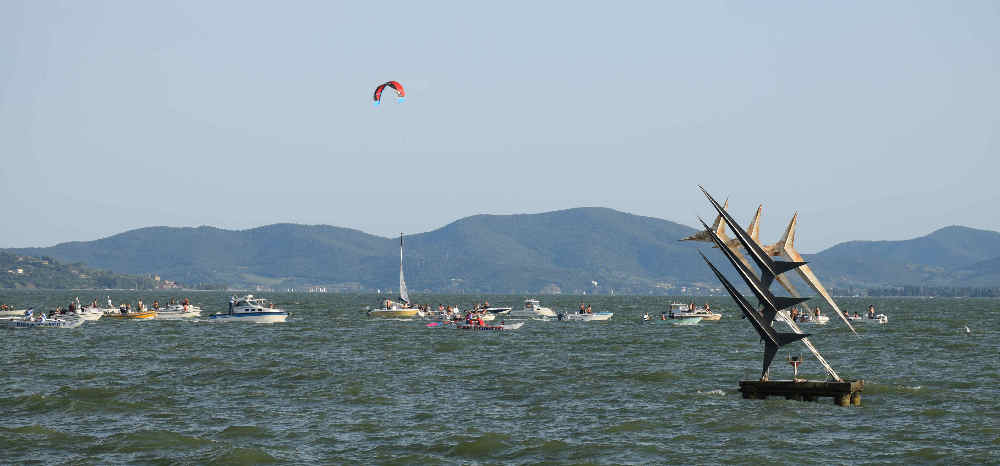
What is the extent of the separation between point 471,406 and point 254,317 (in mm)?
86778

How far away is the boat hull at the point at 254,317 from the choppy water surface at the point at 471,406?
130ft

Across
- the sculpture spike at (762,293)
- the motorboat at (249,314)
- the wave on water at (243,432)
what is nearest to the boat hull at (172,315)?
the motorboat at (249,314)

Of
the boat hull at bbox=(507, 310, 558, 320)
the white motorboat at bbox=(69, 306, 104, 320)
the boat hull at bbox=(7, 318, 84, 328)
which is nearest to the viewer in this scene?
the boat hull at bbox=(7, 318, 84, 328)

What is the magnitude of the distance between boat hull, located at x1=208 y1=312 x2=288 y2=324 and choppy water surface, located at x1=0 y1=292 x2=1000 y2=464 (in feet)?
130

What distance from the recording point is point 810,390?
5094cm

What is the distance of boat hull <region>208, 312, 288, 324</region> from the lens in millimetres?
132750

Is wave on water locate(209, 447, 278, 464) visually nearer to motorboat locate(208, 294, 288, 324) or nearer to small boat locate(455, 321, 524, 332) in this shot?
small boat locate(455, 321, 524, 332)

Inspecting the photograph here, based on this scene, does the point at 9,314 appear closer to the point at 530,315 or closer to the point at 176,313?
the point at 176,313

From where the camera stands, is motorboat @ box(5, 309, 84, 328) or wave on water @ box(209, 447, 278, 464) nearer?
wave on water @ box(209, 447, 278, 464)

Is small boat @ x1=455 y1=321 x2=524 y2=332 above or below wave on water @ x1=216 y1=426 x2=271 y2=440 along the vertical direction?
above

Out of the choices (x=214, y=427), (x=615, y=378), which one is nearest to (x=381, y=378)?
(x=615, y=378)

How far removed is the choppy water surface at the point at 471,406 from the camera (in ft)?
133

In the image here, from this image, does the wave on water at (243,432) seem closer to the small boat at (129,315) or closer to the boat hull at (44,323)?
the boat hull at (44,323)

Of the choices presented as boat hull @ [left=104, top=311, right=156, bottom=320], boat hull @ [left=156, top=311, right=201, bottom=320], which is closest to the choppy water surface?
boat hull @ [left=104, top=311, right=156, bottom=320]
